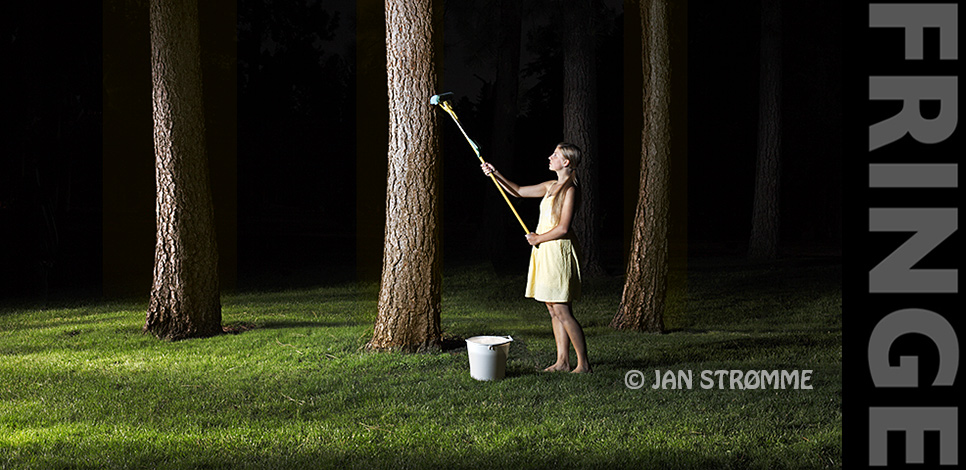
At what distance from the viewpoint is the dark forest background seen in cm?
1939

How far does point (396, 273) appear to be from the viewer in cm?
793

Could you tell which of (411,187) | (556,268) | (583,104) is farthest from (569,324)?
(583,104)

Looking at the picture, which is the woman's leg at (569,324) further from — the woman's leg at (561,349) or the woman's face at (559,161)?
the woman's face at (559,161)

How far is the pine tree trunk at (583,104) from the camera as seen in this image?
1566cm

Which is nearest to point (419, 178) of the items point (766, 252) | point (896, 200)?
point (896, 200)

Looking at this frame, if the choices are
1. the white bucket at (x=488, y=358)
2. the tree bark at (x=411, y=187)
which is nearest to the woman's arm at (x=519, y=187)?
the tree bark at (x=411, y=187)

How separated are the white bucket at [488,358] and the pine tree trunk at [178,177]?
405 cm

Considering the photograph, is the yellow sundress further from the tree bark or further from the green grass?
the tree bark

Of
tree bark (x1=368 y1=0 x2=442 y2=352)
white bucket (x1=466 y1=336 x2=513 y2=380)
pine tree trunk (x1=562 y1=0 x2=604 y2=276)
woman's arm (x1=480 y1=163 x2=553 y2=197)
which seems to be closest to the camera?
white bucket (x1=466 y1=336 x2=513 y2=380)

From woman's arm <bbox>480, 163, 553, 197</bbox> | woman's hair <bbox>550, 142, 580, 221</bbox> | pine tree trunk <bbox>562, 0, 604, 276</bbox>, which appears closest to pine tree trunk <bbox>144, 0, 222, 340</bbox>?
woman's arm <bbox>480, 163, 553, 197</bbox>

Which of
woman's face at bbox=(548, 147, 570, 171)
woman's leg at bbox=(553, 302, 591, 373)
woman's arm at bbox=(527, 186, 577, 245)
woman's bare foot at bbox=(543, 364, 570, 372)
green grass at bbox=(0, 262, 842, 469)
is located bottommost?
green grass at bbox=(0, 262, 842, 469)

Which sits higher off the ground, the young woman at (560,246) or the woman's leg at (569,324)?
the young woman at (560,246)

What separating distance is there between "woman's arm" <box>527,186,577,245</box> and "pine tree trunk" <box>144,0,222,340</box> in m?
4.56

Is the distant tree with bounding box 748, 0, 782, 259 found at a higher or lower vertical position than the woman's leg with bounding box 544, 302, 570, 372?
higher
